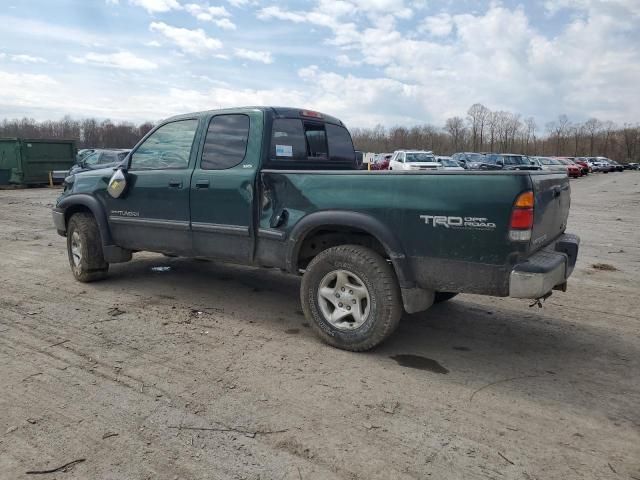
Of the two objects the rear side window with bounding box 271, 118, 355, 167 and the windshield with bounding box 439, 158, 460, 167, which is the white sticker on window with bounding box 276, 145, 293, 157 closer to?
the rear side window with bounding box 271, 118, 355, 167

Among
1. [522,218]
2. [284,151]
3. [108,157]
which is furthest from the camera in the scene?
[108,157]

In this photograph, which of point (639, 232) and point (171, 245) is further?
point (639, 232)

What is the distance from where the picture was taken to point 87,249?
6.05 m

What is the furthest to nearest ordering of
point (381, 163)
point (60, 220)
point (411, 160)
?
1. point (381, 163)
2. point (411, 160)
3. point (60, 220)

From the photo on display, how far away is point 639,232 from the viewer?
11523 millimetres

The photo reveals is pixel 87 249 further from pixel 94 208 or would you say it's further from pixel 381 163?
pixel 381 163

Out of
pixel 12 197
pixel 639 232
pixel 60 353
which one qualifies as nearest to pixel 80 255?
pixel 60 353

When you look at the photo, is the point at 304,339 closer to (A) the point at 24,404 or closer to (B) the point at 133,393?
(B) the point at 133,393

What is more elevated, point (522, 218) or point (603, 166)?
point (603, 166)

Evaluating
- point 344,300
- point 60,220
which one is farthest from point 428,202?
point 60,220

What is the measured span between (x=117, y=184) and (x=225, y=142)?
1.63 m

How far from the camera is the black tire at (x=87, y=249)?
6066mm

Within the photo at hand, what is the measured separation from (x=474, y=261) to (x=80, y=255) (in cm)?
486

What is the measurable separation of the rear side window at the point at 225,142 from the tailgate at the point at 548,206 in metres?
2.67
